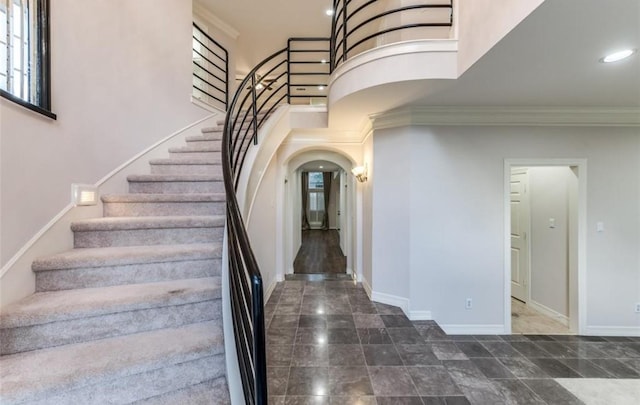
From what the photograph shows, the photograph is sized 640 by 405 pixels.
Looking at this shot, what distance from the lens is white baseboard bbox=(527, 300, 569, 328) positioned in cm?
366

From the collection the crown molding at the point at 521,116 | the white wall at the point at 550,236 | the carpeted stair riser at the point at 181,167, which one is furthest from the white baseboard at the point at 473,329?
the carpeted stair riser at the point at 181,167

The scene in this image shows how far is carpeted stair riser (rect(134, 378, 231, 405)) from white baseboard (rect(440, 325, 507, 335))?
2826 mm

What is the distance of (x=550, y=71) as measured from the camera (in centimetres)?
218

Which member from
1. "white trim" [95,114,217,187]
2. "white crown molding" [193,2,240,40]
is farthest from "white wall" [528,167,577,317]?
"white crown molding" [193,2,240,40]

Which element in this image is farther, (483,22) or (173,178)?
(173,178)

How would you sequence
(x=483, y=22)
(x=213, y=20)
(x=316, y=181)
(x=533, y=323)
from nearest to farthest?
(x=483, y=22) < (x=533, y=323) < (x=213, y=20) < (x=316, y=181)

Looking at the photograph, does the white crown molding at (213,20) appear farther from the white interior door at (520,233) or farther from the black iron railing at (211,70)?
the white interior door at (520,233)

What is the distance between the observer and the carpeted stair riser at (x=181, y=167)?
2834mm

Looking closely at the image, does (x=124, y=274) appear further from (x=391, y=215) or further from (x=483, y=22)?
(x=483, y=22)

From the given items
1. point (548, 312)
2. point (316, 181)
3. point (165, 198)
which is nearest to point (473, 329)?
point (548, 312)

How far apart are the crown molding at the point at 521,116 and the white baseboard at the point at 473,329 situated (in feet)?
8.02

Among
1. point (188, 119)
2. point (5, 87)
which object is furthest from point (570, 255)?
point (5, 87)

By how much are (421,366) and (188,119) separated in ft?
12.4

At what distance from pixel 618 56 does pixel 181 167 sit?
3.72 meters
